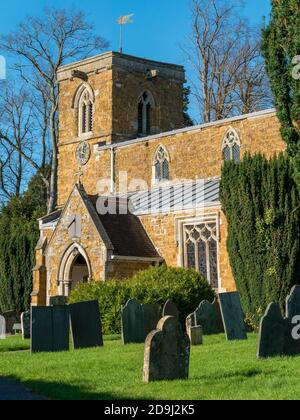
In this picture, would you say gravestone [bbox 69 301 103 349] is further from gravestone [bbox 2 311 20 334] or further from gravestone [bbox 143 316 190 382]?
gravestone [bbox 2 311 20 334]

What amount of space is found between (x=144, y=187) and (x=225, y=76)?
11.6m

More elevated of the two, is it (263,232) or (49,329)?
(263,232)

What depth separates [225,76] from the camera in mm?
41938

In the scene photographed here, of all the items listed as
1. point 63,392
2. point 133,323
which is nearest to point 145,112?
point 133,323

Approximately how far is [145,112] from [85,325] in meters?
25.1

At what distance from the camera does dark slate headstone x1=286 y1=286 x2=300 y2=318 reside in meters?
14.3

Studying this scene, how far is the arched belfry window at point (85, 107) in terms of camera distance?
3872cm

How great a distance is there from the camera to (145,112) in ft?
128

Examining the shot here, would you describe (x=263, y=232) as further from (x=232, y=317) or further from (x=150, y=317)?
(x=150, y=317)

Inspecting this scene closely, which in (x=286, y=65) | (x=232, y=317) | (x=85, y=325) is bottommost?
(x=85, y=325)

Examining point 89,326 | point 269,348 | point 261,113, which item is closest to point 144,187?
point 261,113

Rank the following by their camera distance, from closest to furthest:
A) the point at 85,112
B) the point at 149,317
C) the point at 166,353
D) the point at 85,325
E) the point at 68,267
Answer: the point at 166,353 → the point at 85,325 → the point at 149,317 → the point at 68,267 → the point at 85,112

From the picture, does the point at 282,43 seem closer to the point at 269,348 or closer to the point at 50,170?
the point at 269,348

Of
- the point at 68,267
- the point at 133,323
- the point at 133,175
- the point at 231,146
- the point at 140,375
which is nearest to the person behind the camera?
the point at 140,375
